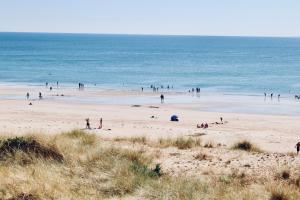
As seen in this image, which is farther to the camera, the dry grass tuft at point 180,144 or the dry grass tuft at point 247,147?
the dry grass tuft at point 247,147

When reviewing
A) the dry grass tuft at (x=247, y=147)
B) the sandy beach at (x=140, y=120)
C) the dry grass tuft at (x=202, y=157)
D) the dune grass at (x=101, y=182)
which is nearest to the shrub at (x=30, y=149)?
the dune grass at (x=101, y=182)

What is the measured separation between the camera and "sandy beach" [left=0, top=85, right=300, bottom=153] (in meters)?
30.5

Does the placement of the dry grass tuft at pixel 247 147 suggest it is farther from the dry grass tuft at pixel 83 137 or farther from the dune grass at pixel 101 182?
the dune grass at pixel 101 182

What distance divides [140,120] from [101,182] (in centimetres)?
3038

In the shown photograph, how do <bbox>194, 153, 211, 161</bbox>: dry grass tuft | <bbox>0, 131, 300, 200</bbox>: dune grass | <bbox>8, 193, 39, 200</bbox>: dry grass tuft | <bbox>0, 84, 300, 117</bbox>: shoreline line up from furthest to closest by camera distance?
<bbox>0, 84, 300, 117</bbox>: shoreline → <bbox>194, 153, 211, 161</bbox>: dry grass tuft → <bbox>0, 131, 300, 200</bbox>: dune grass → <bbox>8, 193, 39, 200</bbox>: dry grass tuft

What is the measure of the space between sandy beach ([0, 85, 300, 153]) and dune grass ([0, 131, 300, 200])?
523 inches

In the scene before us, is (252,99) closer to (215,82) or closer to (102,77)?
(215,82)

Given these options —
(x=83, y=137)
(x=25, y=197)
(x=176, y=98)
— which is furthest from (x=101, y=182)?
(x=176, y=98)

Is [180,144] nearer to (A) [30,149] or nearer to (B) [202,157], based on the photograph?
(B) [202,157]

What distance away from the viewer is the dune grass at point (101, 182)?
9030 mm

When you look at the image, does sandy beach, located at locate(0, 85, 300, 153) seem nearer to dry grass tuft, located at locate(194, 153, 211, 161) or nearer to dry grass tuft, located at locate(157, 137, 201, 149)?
dry grass tuft, located at locate(157, 137, 201, 149)

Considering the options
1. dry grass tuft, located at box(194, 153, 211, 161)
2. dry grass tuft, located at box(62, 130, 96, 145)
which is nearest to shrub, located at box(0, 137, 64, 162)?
dry grass tuft, located at box(62, 130, 96, 145)

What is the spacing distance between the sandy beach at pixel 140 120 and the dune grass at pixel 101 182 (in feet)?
43.5

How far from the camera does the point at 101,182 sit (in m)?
10.3
